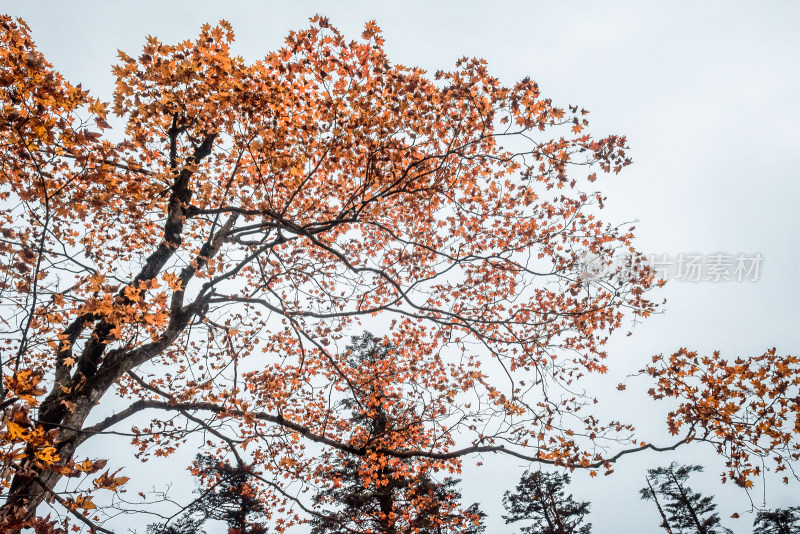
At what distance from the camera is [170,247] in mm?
5742

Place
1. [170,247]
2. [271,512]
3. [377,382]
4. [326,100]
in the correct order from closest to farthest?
[326,100]
[170,247]
[377,382]
[271,512]

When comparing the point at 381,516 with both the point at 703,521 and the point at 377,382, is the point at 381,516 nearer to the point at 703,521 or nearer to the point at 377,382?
the point at 377,382

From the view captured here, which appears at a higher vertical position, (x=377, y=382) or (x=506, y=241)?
(x=506, y=241)

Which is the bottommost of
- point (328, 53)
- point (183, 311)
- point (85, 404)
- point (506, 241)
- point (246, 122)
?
point (85, 404)

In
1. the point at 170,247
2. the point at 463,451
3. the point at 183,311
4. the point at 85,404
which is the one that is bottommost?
the point at 85,404

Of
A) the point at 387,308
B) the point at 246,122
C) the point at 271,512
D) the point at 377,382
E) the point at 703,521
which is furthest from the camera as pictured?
the point at 703,521

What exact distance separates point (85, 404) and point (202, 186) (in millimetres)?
3311

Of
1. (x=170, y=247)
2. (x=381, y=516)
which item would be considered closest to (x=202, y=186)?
(x=170, y=247)

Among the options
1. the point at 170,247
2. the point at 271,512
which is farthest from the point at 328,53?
the point at 271,512

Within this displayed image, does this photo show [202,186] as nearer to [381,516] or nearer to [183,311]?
[183,311]

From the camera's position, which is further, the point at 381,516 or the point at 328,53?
the point at 381,516

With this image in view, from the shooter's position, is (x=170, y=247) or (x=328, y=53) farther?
(x=170, y=247)

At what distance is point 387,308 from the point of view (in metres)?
6.16

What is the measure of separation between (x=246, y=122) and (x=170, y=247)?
2352mm
